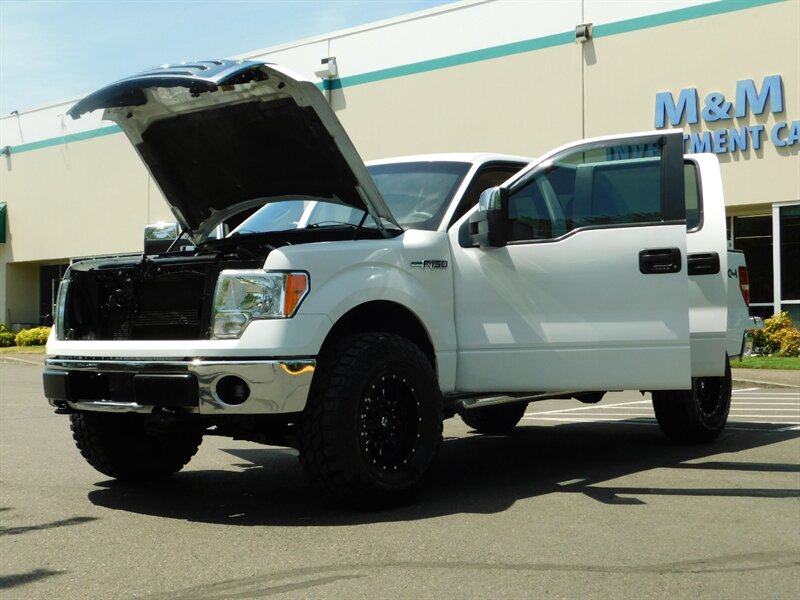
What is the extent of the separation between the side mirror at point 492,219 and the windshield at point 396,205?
0.98 feet

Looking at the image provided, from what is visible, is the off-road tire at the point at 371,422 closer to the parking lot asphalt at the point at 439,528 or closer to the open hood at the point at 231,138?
the parking lot asphalt at the point at 439,528

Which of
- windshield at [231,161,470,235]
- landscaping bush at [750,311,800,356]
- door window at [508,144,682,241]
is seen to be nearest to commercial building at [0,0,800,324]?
landscaping bush at [750,311,800,356]

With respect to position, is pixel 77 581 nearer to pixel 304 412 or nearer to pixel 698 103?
pixel 304 412

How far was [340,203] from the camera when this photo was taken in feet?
21.5

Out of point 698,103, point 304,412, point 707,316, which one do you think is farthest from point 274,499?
point 698,103

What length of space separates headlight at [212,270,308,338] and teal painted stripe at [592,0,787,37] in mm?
18869

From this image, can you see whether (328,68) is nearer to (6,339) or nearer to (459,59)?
(459,59)

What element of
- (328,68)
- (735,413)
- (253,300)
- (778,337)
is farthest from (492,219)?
(328,68)

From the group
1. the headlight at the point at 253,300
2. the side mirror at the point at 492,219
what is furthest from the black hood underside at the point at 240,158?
the headlight at the point at 253,300

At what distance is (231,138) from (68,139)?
3405 cm

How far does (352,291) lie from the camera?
5.85m

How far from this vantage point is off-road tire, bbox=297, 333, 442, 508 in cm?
559

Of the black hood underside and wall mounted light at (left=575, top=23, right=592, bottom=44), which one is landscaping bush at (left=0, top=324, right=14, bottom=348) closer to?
wall mounted light at (left=575, top=23, right=592, bottom=44)

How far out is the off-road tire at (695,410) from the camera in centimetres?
840
